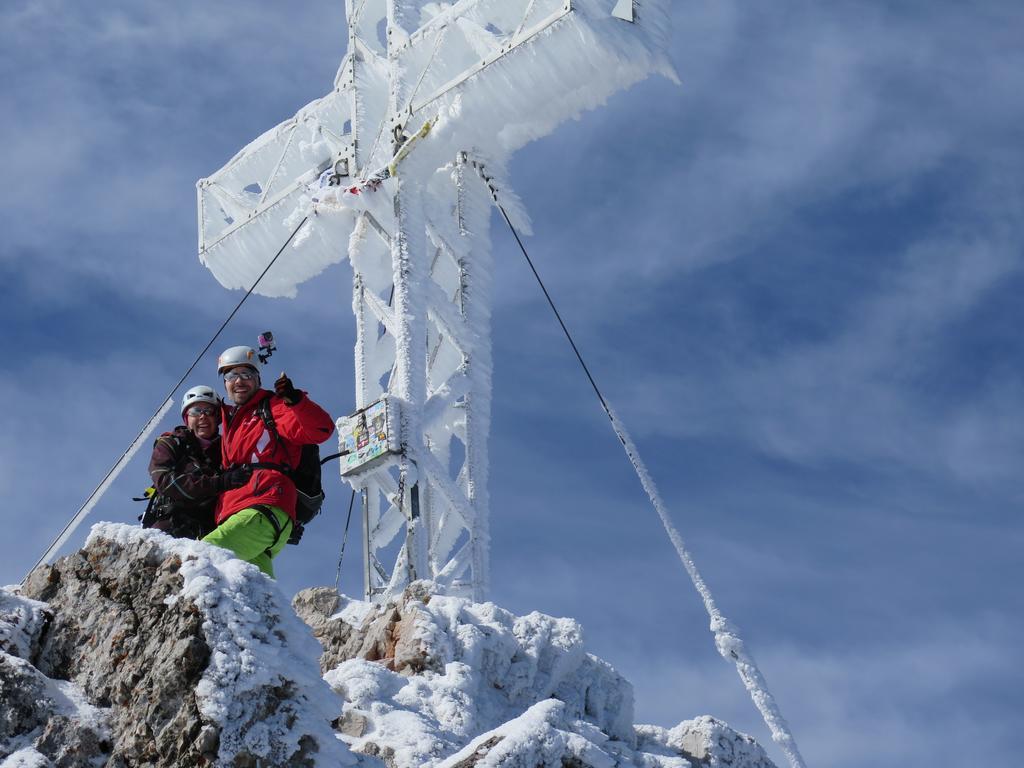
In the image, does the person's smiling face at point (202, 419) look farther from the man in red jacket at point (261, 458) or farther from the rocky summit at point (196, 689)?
the rocky summit at point (196, 689)

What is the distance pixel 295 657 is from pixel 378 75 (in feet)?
33.8

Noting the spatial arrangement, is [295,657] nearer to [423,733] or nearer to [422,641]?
[423,733]

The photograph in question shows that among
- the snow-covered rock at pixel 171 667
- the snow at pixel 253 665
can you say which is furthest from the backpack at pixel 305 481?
the snow at pixel 253 665

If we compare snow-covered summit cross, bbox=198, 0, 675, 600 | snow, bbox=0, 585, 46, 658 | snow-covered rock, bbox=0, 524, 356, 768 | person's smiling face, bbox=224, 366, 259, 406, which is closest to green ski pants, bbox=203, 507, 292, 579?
person's smiling face, bbox=224, 366, 259, 406

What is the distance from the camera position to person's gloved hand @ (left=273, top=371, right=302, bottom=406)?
10.3 metres

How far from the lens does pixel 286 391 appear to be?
33.8 ft

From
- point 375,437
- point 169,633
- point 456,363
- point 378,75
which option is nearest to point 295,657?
point 169,633

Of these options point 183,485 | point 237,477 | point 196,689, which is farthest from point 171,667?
point 183,485

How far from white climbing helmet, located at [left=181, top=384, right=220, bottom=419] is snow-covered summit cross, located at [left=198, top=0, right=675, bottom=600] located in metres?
3.42

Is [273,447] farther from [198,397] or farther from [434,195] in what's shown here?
[434,195]

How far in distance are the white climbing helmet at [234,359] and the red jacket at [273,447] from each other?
39 centimetres

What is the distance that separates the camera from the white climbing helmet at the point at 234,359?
1072 centimetres

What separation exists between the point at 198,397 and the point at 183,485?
3.06ft

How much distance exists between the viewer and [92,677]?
766cm
